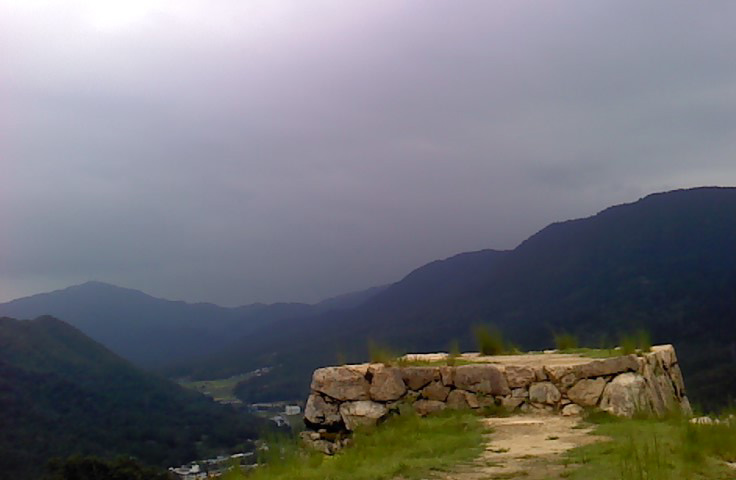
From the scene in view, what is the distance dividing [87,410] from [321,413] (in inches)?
1878

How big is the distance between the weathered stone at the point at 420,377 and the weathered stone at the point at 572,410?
1.82 meters

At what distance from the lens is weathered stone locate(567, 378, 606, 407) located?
8.85m

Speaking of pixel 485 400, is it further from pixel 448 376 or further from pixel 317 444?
pixel 317 444

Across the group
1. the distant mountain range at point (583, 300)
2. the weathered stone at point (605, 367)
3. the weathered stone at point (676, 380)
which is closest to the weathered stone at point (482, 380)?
the weathered stone at point (605, 367)

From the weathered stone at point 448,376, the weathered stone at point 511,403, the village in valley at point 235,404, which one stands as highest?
the weathered stone at point 448,376

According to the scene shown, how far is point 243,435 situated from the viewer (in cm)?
5159

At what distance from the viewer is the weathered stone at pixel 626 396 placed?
8508 mm

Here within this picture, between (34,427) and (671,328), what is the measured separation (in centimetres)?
4415

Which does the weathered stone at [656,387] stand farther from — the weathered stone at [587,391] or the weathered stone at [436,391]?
the weathered stone at [436,391]

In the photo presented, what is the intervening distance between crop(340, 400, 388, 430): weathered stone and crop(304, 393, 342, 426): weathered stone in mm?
135

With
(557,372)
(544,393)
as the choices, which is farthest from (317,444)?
(557,372)

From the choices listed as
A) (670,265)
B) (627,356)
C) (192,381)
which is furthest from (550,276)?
(627,356)

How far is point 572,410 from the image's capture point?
28.8ft

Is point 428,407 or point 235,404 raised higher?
point 428,407
